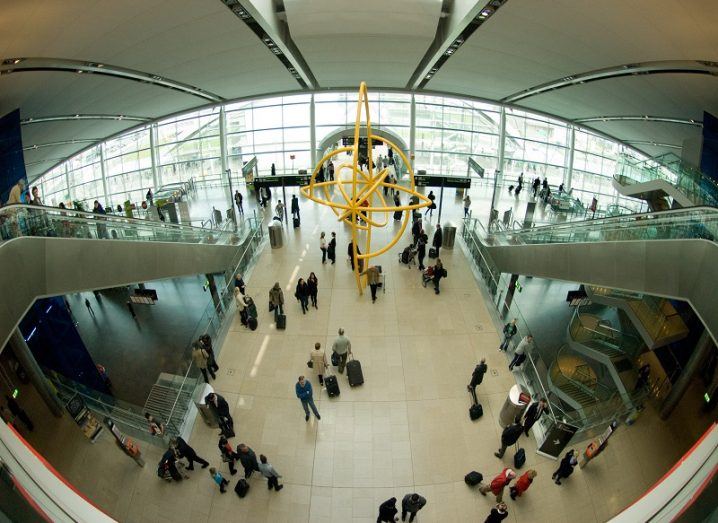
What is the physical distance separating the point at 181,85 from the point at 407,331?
766 inches

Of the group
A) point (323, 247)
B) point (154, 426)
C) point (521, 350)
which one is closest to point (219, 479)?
point (154, 426)

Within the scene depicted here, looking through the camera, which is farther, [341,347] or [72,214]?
[341,347]

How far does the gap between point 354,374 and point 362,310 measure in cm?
295

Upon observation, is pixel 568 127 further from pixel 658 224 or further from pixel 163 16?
pixel 163 16

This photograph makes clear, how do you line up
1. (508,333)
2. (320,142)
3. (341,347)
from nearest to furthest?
1. (341,347)
2. (508,333)
3. (320,142)

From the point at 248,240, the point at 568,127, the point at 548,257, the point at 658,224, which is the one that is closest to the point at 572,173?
the point at 568,127

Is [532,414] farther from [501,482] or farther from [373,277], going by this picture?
[373,277]

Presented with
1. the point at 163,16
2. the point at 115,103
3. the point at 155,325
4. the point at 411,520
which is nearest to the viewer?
the point at 411,520

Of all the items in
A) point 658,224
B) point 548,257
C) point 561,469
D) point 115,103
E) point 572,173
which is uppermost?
point 115,103

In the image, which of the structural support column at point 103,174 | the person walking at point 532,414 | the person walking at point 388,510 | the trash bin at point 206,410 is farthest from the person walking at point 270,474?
the structural support column at point 103,174

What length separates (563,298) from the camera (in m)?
16.9

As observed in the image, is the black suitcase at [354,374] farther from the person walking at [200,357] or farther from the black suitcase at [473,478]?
the person walking at [200,357]

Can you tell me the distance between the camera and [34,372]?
358 inches

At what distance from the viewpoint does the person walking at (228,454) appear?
6.95 metres
